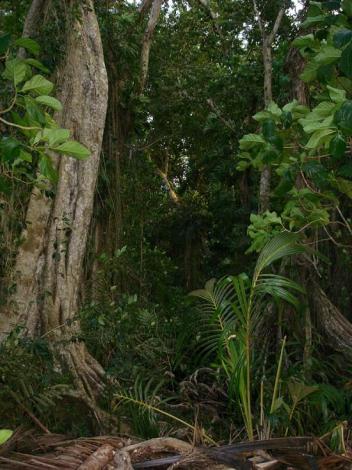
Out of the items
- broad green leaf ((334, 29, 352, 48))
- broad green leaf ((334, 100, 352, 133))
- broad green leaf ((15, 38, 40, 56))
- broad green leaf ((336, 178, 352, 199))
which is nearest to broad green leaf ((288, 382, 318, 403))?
broad green leaf ((336, 178, 352, 199))

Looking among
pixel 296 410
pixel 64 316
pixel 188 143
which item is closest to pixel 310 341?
pixel 296 410

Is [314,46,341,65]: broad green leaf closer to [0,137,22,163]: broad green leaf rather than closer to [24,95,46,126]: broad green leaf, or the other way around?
[24,95,46,126]: broad green leaf

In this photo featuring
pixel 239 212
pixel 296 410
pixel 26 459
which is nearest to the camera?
pixel 26 459

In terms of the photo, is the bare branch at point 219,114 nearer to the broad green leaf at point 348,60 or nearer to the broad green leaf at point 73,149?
the broad green leaf at point 348,60

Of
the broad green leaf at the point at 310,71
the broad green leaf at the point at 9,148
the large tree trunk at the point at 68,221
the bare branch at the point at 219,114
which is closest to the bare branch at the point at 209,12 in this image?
the bare branch at the point at 219,114

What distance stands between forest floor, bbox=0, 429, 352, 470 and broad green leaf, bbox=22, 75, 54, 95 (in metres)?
1.53

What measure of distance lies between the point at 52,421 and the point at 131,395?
0.48 meters

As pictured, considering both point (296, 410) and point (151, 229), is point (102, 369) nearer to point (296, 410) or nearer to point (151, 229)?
point (296, 410)

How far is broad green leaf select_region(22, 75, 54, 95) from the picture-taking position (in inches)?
76.4

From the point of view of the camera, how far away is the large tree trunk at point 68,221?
14.4 feet

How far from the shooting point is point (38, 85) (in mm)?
1955

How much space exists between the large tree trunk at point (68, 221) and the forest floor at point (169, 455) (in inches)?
51.0

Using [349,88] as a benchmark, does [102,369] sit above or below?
below

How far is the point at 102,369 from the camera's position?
Result: 451 centimetres
